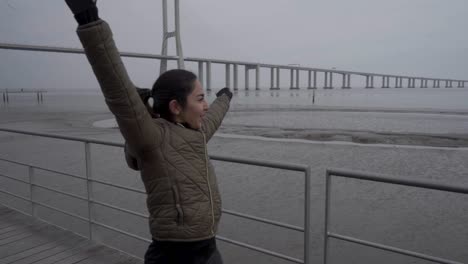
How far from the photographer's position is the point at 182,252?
1.42m

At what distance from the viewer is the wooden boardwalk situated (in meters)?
2.85

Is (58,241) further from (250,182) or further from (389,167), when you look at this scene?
(389,167)

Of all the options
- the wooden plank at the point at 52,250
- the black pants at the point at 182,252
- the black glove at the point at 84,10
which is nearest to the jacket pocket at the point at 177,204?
the black pants at the point at 182,252

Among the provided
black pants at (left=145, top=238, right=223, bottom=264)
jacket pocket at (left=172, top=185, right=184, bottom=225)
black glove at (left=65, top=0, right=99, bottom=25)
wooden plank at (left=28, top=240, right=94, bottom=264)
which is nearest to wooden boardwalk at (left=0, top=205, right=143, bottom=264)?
wooden plank at (left=28, top=240, right=94, bottom=264)

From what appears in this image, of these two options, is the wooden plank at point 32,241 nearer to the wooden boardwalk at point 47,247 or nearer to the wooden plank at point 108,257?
the wooden boardwalk at point 47,247

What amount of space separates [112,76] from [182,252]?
682 millimetres

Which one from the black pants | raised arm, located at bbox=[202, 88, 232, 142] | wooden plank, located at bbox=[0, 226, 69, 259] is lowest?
wooden plank, located at bbox=[0, 226, 69, 259]

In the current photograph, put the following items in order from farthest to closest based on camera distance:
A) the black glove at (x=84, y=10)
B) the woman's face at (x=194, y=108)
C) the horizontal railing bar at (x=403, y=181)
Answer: the horizontal railing bar at (x=403, y=181)
the woman's face at (x=194, y=108)
the black glove at (x=84, y=10)

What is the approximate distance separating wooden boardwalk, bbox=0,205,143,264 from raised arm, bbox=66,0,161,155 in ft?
6.09

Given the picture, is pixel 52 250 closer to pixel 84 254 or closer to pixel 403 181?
pixel 84 254

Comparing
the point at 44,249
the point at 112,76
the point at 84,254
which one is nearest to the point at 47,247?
the point at 44,249

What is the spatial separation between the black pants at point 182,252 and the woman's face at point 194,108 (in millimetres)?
428

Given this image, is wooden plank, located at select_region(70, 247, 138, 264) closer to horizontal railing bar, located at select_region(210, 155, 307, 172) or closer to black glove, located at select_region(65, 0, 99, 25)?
horizontal railing bar, located at select_region(210, 155, 307, 172)

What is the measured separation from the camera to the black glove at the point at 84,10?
40.5 inches
